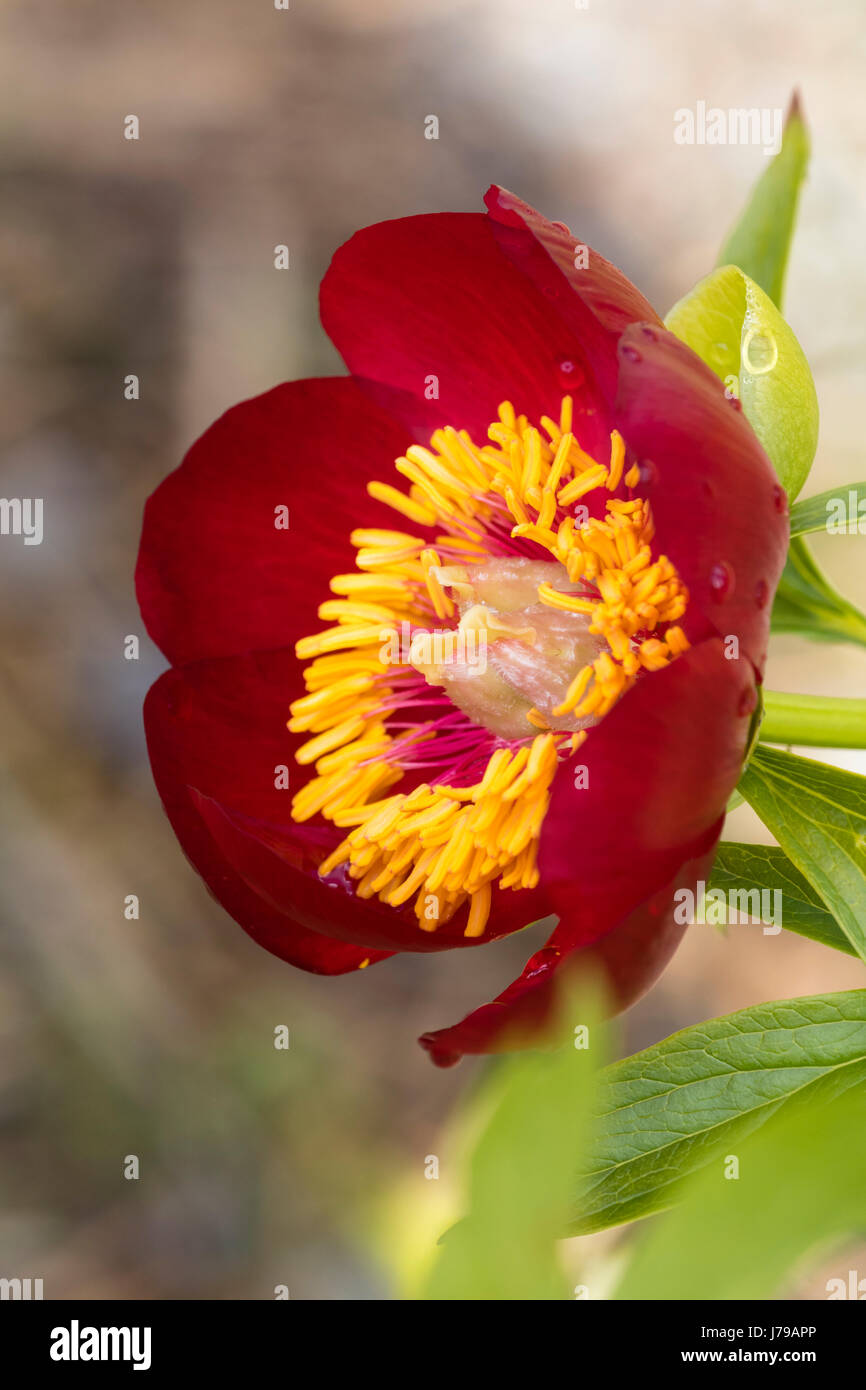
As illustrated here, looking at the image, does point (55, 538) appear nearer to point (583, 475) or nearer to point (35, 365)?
point (35, 365)

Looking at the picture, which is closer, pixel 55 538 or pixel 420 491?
pixel 420 491

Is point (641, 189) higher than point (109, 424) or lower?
higher

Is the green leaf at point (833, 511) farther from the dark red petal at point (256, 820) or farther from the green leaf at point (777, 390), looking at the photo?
the dark red petal at point (256, 820)

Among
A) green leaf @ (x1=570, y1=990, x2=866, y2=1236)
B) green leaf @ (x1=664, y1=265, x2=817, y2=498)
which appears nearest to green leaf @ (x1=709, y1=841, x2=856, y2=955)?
green leaf @ (x1=570, y1=990, x2=866, y2=1236)

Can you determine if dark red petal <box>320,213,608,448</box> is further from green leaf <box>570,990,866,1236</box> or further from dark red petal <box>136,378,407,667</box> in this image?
green leaf <box>570,990,866,1236</box>

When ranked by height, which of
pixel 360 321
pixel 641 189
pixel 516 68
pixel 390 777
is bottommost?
pixel 390 777

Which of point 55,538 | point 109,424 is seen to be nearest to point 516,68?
point 109,424
